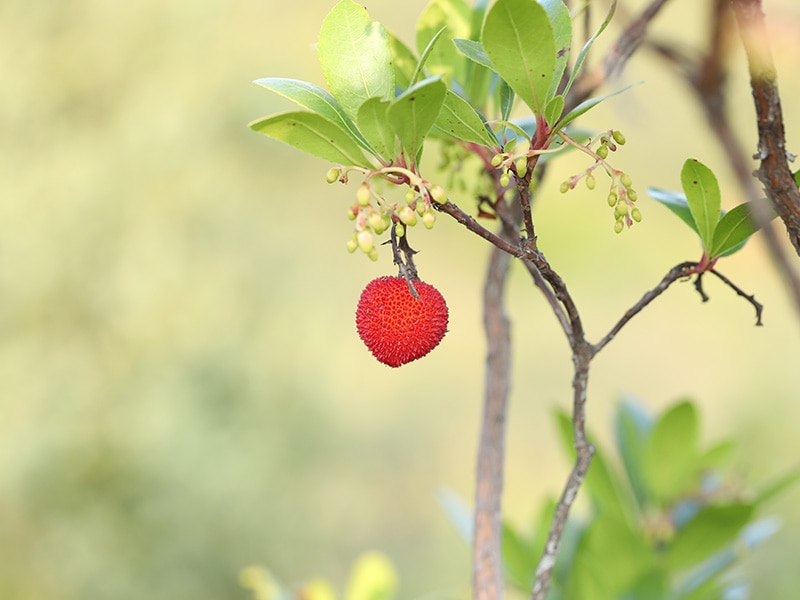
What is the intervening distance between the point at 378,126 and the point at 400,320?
0.13 meters

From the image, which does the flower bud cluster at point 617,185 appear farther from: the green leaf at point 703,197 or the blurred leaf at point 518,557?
the blurred leaf at point 518,557

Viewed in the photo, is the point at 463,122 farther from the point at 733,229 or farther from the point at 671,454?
the point at 671,454

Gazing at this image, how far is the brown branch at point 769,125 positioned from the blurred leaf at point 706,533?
350 mm

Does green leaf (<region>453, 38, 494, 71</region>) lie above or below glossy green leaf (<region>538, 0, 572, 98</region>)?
above

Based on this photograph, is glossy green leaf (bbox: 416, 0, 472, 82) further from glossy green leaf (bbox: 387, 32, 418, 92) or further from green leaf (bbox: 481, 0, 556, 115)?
green leaf (bbox: 481, 0, 556, 115)

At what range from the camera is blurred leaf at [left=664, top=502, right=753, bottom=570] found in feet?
2.44

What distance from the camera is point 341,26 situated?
1.50 feet

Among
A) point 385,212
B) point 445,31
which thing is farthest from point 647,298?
point 445,31

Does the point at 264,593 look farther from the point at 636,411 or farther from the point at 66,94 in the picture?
the point at 66,94

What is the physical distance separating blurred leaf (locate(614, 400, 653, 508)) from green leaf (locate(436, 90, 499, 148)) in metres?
0.50

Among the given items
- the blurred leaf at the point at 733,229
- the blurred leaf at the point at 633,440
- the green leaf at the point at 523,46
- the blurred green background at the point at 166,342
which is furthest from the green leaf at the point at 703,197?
the blurred green background at the point at 166,342

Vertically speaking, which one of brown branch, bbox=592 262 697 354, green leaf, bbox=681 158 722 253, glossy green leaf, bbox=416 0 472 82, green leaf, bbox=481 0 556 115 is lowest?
brown branch, bbox=592 262 697 354

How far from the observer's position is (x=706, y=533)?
0.78 m

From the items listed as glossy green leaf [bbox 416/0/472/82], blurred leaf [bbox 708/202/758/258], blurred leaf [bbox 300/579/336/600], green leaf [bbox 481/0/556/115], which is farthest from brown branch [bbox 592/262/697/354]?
blurred leaf [bbox 300/579/336/600]
